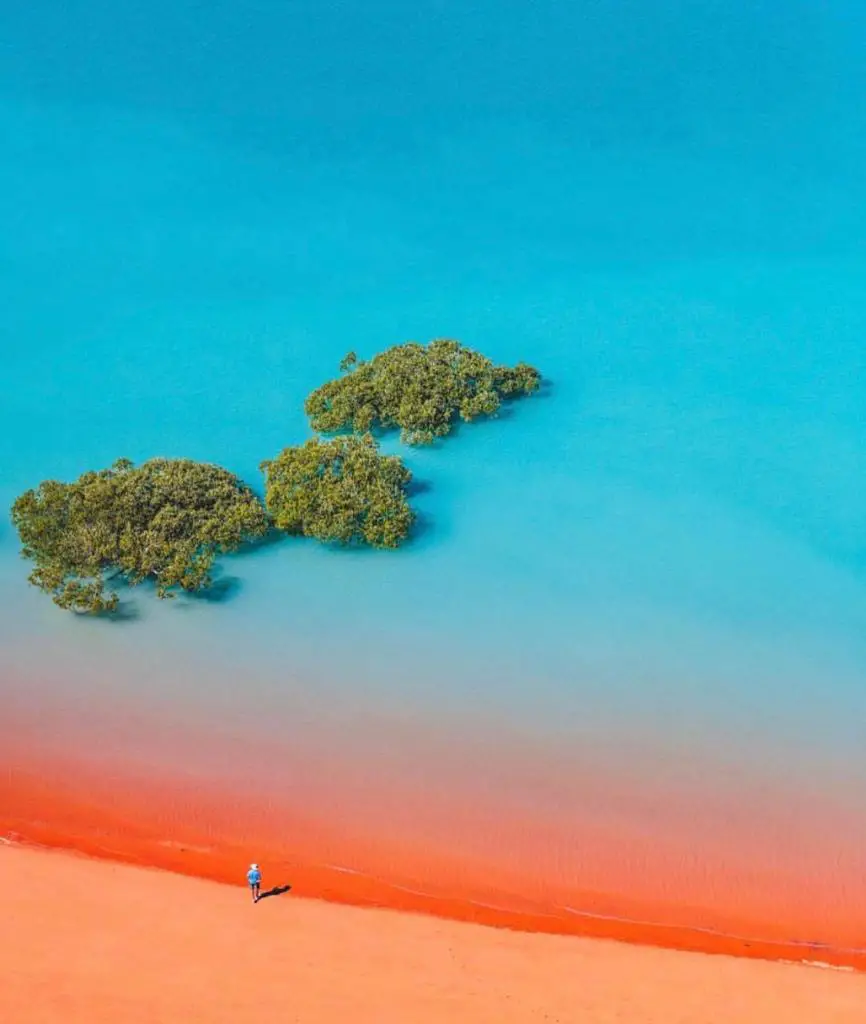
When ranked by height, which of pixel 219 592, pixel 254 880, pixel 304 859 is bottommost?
pixel 254 880

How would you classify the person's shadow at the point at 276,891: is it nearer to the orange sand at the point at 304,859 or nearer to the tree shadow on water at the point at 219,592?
the orange sand at the point at 304,859

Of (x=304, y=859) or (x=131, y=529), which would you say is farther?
(x=131, y=529)

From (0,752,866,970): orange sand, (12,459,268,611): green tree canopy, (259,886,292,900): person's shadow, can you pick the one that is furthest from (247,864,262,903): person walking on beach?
(12,459,268,611): green tree canopy

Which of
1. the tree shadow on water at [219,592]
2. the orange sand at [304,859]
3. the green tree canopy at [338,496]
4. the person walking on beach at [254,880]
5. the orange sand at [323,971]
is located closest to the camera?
the orange sand at [323,971]

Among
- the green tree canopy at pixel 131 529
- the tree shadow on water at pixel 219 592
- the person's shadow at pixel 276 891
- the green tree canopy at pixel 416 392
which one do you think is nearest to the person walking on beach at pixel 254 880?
the person's shadow at pixel 276 891

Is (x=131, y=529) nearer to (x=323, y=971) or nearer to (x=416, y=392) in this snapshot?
(x=416, y=392)

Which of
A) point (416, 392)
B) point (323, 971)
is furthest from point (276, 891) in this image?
point (416, 392)
